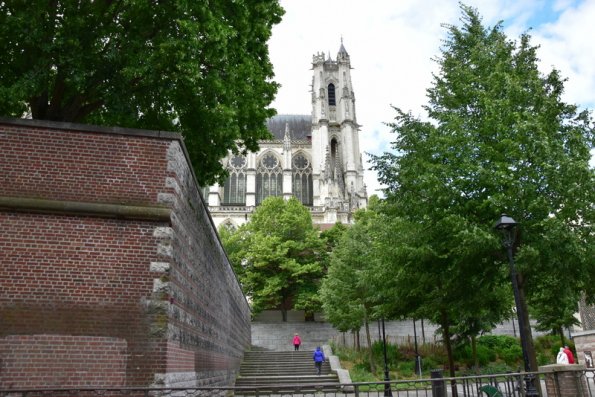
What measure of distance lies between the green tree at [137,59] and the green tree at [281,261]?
27316 mm

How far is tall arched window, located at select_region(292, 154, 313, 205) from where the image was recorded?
69312 mm

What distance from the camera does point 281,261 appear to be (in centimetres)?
4062

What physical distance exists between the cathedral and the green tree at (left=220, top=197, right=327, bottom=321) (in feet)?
55.5

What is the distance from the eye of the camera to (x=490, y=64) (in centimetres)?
1305

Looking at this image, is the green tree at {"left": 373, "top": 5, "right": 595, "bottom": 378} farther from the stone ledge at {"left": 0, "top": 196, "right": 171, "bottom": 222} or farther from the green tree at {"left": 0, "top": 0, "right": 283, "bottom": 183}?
the stone ledge at {"left": 0, "top": 196, "right": 171, "bottom": 222}

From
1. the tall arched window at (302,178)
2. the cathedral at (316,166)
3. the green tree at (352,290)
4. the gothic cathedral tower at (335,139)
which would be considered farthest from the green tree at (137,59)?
the tall arched window at (302,178)

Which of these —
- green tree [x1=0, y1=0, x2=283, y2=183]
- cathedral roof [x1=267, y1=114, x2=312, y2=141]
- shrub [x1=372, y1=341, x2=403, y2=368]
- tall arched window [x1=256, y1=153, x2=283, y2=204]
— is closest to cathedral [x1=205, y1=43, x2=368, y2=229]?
tall arched window [x1=256, y1=153, x2=283, y2=204]

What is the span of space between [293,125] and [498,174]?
70.5 meters

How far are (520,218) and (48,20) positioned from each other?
11.3 meters

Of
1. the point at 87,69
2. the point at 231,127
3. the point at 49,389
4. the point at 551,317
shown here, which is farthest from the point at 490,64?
the point at 551,317

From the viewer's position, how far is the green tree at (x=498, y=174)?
10.8 metres

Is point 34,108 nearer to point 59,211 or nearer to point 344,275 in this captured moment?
point 59,211

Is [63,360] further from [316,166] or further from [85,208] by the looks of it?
[316,166]

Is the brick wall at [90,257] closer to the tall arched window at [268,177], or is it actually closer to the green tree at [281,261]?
the green tree at [281,261]
